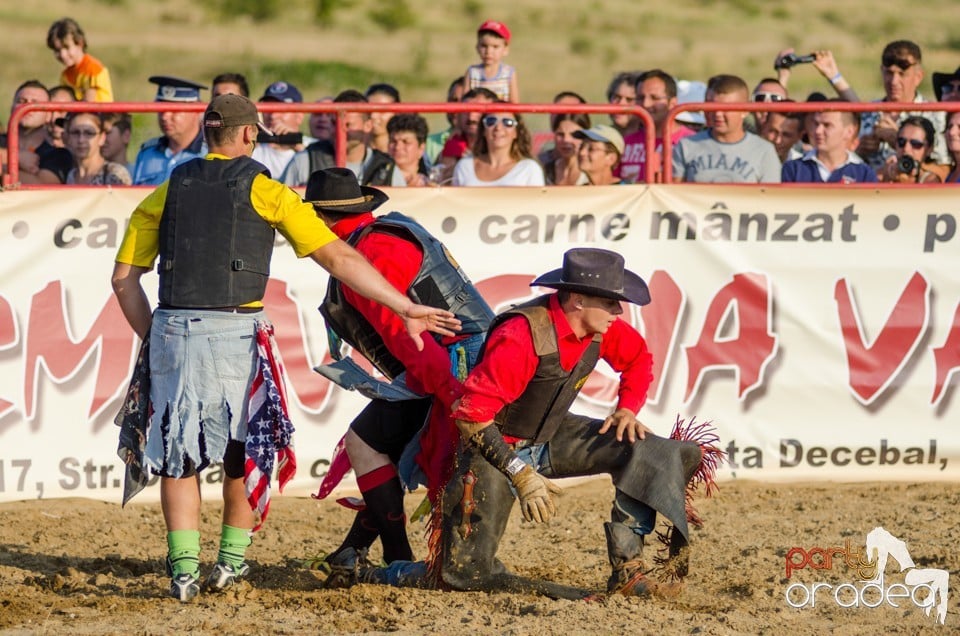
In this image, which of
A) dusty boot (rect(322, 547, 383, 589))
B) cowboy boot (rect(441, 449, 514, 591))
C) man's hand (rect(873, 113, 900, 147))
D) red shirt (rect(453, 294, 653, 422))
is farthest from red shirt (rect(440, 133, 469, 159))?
cowboy boot (rect(441, 449, 514, 591))

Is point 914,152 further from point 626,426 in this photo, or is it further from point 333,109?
point 626,426

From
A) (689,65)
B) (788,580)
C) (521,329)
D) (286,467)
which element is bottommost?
(788,580)

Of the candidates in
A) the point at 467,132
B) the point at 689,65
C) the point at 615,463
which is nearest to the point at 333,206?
the point at 615,463

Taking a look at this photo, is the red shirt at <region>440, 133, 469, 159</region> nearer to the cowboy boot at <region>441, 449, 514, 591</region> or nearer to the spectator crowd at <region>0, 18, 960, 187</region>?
the spectator crowd at <region>0, 18, 960, 187</region>

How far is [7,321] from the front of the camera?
7.64 m

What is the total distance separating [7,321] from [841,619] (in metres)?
4.65

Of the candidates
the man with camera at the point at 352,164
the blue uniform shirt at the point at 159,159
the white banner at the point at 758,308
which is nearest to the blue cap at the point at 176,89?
the blue uniform shirt at the point at 159,159

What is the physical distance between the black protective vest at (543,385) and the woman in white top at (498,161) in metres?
3.29

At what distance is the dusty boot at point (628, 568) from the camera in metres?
5.61

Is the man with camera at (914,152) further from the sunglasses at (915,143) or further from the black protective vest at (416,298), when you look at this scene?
the black protective vest at (416,298)

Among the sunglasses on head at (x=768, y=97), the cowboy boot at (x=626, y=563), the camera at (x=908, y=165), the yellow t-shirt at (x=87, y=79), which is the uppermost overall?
the yellow t-shirt at (x=87, y=79)

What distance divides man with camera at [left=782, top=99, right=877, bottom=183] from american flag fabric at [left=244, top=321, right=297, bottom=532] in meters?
4.50

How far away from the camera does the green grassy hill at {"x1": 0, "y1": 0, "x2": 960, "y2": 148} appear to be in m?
32.8

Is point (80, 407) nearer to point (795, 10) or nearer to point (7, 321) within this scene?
point (7, 321)
